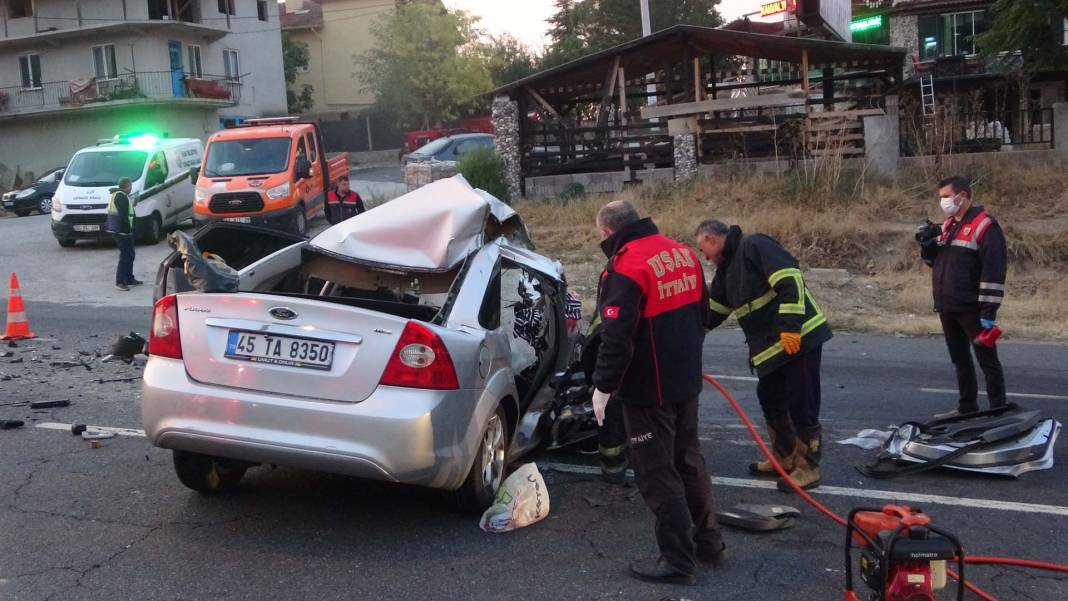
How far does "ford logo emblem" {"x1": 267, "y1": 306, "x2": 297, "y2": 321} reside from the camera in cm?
502

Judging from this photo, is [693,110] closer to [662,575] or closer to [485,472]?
[485,472]

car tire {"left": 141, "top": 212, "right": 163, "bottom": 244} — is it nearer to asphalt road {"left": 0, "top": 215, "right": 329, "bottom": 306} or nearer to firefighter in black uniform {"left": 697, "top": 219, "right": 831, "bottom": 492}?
asphalt road {"left": 0, "top": 215, "right": 329, "bottom": 306}

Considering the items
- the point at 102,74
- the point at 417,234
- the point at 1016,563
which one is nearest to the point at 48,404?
the point at 417,234

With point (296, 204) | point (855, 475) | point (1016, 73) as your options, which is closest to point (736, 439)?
point (855, 475)

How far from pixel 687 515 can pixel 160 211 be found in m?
18.7

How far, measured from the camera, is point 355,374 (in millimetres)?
4914

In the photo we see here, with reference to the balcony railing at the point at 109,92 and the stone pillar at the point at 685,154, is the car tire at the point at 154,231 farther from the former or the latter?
the balcony railing at the point at 109,92

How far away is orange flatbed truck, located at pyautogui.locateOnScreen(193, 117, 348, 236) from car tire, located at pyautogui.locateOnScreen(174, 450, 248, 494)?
14.1 m

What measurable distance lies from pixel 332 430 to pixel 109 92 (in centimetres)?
4212

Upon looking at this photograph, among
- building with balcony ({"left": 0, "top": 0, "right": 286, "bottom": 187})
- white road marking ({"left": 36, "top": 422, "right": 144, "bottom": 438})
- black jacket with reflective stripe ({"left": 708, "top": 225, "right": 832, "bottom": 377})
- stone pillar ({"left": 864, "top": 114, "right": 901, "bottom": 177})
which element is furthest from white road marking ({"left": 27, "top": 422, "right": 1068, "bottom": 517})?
building with balcony ({"left": 0, "top": 0, "right": 286, "bottom": 187})

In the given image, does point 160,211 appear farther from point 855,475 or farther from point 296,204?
point 855,475

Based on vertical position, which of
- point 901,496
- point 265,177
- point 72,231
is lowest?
point 901,496

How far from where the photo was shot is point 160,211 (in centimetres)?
2114

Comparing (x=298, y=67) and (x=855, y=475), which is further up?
(x=298, y=67)
